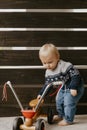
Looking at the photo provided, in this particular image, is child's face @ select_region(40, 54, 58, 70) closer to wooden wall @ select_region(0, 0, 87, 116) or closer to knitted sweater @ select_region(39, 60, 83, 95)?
knitted sweater @ select_region(39, 60, 83, 95)

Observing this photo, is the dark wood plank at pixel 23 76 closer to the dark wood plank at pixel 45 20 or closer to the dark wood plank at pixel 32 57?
the dark wood plank at pixel 32 57

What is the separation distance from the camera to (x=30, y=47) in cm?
238

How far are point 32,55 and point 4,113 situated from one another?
0.48 m

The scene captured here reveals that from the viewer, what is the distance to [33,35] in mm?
2369

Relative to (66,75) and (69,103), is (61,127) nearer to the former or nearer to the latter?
(69,103)

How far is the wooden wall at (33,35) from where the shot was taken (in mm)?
2344

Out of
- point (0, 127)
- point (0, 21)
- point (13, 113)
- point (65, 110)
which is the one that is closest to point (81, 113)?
point (65, 110)

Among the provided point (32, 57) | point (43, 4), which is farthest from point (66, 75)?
point (43, 4)

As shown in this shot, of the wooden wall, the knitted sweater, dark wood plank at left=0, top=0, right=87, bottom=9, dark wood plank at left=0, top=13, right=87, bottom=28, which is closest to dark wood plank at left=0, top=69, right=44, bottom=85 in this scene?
the wooden wall

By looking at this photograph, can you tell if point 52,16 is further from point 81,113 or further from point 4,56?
point 81,113

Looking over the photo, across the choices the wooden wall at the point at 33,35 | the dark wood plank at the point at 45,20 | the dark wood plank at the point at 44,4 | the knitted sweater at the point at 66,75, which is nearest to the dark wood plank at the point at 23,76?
the wooden wall at the point at 33,35

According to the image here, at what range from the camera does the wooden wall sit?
234cm

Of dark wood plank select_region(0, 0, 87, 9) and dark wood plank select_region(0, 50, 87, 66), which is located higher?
dark wood plank select_region(0, 0, 87, 9)

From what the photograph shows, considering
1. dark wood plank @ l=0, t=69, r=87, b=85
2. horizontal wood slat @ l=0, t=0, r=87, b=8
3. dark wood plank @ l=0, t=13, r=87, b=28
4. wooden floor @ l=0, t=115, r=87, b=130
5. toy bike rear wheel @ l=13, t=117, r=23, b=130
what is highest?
horizontal wood slat @ l=0, t=0, r=87, b=8
